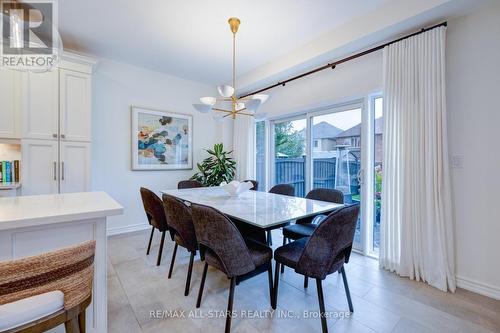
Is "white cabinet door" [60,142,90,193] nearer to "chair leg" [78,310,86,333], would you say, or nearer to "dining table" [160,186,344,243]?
"dining table" [160,186,344,243]

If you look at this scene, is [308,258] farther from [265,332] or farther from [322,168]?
[322,168]

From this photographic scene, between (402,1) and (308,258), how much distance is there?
8.29 ft

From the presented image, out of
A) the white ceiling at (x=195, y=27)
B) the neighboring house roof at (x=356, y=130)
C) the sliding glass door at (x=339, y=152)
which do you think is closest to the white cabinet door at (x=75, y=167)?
the white ceiling at (x=195, y=27)

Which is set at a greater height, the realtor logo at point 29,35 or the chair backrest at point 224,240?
the realtor logo at point 29,35

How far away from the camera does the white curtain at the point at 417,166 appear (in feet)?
7.07

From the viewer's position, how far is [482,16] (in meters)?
2.06

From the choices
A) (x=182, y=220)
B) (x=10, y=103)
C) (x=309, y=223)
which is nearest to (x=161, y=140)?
(x=10, y=103)

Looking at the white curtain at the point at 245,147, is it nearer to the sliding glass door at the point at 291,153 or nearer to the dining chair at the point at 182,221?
the sliding glass door at the point at 291,153

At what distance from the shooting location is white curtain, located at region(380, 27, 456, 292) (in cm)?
215

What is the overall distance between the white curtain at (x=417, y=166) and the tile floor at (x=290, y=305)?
23 cm

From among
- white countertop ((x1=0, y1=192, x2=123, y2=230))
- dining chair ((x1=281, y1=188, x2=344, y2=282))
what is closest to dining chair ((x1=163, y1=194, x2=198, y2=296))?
white countertop ((x1=0, y1=192, x2=123, y2=230))

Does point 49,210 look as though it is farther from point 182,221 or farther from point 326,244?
point 326,244

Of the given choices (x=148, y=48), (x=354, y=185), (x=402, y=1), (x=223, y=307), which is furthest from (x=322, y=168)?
(x=148, y=48)

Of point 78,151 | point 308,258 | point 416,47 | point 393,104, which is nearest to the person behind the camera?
point 308,258
